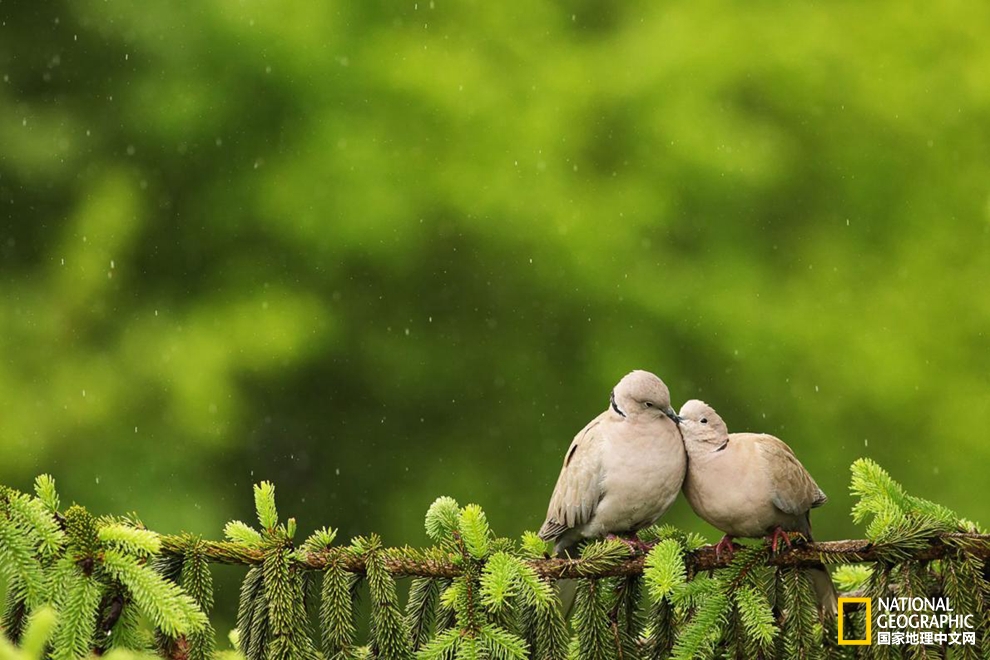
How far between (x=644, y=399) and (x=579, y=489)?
31 centimetres

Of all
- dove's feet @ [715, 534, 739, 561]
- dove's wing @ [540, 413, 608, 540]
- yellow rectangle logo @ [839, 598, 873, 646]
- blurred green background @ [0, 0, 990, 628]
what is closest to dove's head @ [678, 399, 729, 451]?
dove's wing @ [540, 413, 608, 540]

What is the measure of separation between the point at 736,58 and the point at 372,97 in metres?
2.43

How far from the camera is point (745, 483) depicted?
3211 mm

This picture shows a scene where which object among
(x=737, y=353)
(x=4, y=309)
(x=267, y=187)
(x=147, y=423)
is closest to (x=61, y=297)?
(x=4, y=309)

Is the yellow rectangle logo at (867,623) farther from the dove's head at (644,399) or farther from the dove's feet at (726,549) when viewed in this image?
the dove's head at (644,399)

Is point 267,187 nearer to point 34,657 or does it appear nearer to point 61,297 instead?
point 61,297

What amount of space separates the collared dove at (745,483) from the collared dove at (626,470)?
0.08 meters

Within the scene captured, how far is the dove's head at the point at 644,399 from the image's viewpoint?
11.4ft

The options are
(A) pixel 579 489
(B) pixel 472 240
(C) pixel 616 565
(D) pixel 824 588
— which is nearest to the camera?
(C) pixel 616 565

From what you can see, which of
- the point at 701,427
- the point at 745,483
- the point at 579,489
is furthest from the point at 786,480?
the point at 579,489

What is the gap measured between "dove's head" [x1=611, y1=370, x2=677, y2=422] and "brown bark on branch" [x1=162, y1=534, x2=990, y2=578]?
0.64m

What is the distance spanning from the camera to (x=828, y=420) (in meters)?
8.50

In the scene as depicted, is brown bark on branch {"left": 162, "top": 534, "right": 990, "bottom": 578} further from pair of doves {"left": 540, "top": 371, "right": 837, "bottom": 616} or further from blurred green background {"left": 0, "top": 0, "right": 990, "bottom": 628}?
blurred green background {"left": 0, "top": 0, "right": 990, "bottom": 628}

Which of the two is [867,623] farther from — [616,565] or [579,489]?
[579,489]
